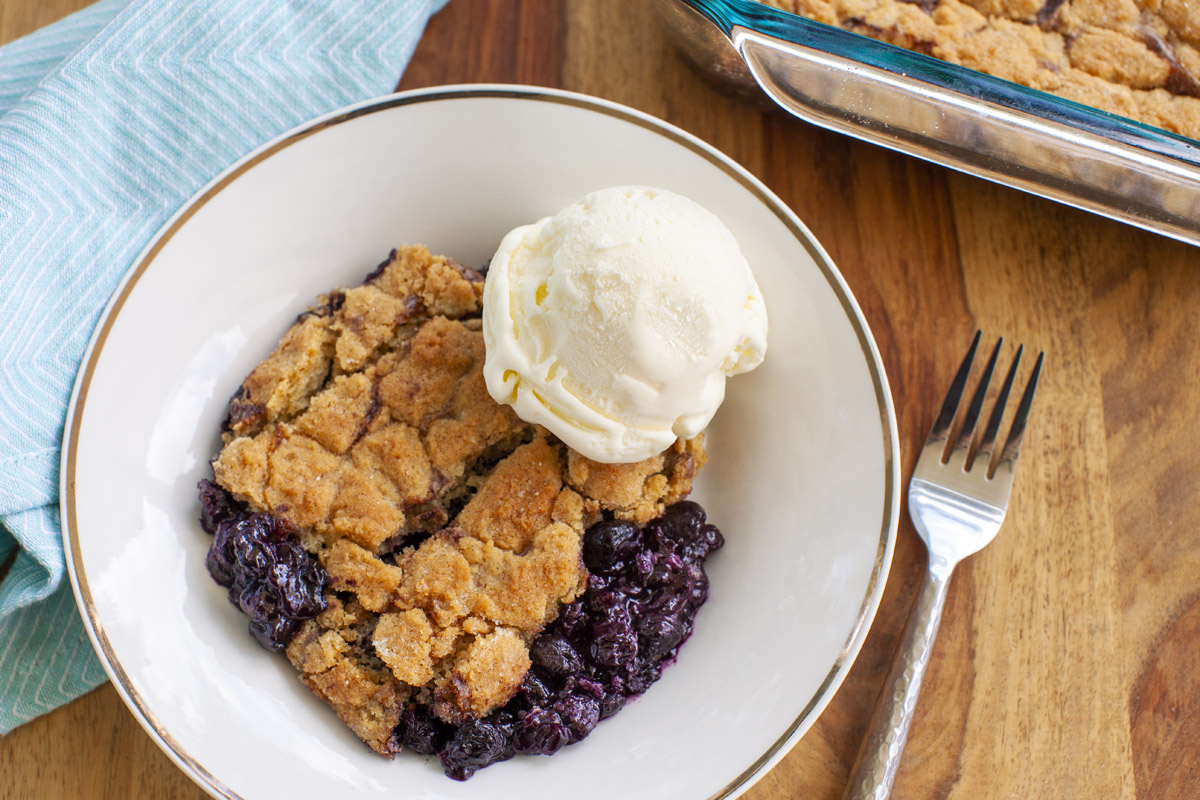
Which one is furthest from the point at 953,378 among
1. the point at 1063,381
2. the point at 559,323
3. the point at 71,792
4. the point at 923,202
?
the point at 71,792

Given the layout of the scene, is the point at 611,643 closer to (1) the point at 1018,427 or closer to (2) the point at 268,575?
(2) the point at 268,575

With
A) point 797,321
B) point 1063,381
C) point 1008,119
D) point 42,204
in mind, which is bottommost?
point 1063,381

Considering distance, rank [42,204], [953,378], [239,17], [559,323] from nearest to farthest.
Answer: [559,323] → [42,204] → [239,17] → [953,378]

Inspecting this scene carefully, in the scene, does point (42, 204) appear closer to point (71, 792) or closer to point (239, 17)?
point (239, 17)

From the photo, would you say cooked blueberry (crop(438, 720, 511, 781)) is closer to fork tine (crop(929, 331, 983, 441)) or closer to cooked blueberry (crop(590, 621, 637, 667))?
cooked blueberry (crop(590, 621, 637, 667))

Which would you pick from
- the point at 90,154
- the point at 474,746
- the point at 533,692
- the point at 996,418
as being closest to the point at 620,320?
the point at 533,692

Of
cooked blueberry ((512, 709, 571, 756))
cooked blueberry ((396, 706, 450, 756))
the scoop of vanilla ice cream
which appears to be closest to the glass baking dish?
the scoop of vanilla ice cream

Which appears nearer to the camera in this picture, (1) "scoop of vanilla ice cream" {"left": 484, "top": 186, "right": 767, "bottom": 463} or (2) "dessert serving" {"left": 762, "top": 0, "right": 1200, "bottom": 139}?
(1) "scoop of vanilla ice cream" {"left": 484, "top": 186, "right": 767, "bottom": 463}
